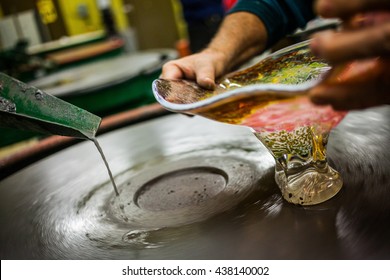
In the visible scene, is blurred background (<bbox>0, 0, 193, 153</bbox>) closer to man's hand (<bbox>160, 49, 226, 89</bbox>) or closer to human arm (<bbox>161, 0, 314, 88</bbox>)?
human arm (<bbox>161, 0, 314, 88</bbox>)

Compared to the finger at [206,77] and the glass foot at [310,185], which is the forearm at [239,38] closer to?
the finger at [206,77]

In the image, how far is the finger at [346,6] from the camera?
46 cm

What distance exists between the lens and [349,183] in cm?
77

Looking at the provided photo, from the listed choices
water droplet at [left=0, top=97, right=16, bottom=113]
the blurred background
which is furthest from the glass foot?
the blurred background

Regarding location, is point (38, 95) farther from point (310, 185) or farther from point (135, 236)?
point (310, 185)

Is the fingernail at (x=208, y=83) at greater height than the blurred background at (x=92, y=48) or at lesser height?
greater

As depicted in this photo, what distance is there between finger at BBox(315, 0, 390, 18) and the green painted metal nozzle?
48 cm

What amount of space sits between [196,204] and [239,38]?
2.05ft

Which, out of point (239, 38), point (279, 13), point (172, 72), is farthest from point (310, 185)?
point (279, 13)

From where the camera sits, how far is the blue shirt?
1.34 m

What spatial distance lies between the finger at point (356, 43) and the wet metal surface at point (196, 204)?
0.93ft

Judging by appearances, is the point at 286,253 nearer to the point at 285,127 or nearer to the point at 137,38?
the point at 285,127

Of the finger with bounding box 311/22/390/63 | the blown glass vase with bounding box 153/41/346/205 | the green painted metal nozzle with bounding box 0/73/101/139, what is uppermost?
the finger with bounding box 311/22/390/63

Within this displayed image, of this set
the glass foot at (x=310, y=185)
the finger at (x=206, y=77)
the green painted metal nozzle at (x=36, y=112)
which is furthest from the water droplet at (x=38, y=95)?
the glass foot at (x=310, y=185)
